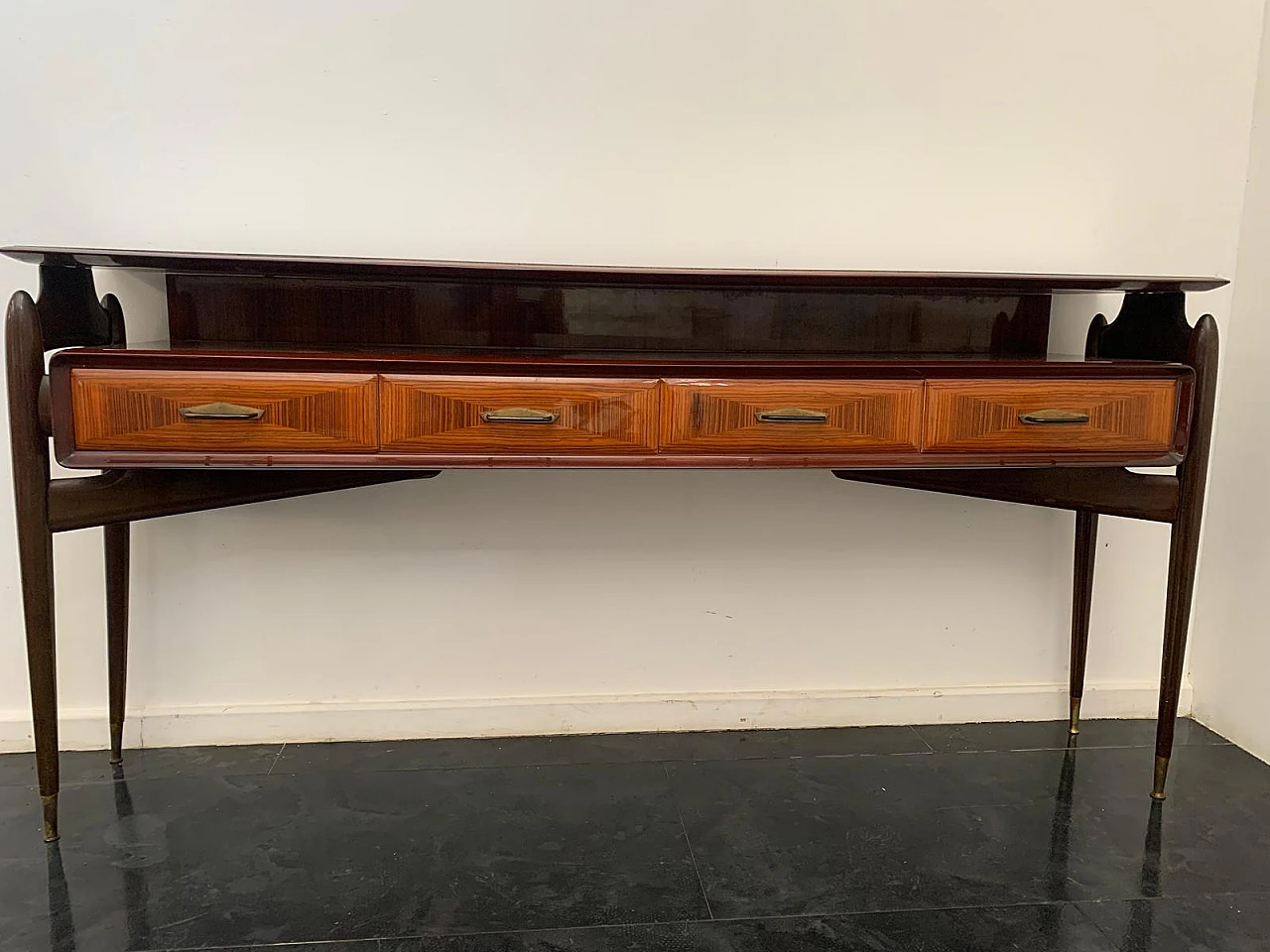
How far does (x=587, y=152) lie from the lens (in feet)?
7.02

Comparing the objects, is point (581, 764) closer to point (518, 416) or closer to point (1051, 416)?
point (518, 416)

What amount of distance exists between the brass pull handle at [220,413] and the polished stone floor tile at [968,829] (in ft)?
3.83

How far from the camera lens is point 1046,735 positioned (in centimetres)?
238

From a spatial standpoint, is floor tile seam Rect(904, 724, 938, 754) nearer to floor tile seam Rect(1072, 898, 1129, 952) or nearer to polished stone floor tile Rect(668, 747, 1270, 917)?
polished stone floor tile Rect(668, 747, 1270, 917)

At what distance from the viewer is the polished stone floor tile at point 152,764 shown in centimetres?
206

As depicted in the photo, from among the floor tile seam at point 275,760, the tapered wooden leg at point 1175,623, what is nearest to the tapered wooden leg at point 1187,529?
the tapered wooden leg at point 1175,623

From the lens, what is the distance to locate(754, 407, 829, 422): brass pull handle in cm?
170

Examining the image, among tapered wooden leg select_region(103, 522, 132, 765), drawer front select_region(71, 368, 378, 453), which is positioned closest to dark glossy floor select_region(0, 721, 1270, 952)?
tapered wooden leg select_region(103, 522, 132, 765)

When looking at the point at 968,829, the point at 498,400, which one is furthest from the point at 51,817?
the point at 968,829

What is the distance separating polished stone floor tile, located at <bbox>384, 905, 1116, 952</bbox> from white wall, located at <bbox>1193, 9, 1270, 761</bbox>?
1085 mm

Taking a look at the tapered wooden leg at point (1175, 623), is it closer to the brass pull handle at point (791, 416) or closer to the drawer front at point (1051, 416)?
the drawer front at point (1051, 416)

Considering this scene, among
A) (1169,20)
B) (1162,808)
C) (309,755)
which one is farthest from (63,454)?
(1169,20)

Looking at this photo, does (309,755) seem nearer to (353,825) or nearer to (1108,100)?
(353,825)

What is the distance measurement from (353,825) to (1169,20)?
2.63 m
